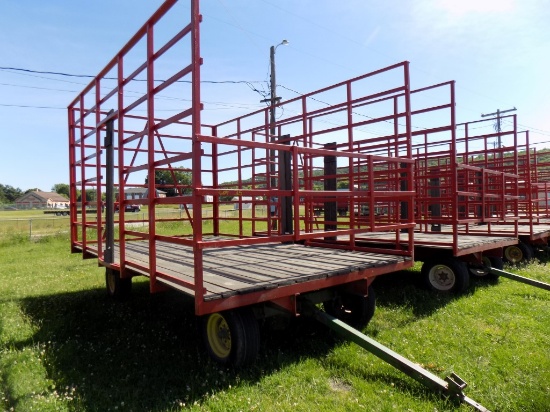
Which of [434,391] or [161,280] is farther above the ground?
[161,280]

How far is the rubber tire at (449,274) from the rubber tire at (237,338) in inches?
143

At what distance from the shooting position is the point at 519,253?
8.33 meters

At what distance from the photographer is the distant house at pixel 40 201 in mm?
112113

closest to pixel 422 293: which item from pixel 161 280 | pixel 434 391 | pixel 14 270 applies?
pixel 434 391

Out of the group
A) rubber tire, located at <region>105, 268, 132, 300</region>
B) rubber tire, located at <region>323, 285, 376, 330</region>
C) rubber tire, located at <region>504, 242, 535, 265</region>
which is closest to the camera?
rubber tire, located at <region>323, 285, 376, 330</region>

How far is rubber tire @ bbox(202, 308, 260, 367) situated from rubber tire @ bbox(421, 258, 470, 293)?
3645mm

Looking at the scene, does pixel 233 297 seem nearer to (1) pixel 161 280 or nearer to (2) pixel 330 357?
(1) pixel 161 280

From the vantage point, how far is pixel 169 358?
3770 millimetres

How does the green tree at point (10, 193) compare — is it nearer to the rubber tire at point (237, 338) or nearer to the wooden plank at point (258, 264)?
the wooden plank at point (258, 264)

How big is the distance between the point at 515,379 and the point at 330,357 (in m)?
1.54

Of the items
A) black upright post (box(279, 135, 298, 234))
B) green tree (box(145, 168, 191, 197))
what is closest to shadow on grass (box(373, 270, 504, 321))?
black upright post (box(279, 135, 298, 234))

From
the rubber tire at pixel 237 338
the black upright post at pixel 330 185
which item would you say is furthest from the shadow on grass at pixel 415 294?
the rubber tire at pixel 237 338

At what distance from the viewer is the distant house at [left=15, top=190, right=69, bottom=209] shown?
112113 millimetres

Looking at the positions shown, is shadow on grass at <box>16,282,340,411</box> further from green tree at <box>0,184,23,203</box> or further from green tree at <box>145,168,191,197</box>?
green tree at <box>0,184,23,203</box>
